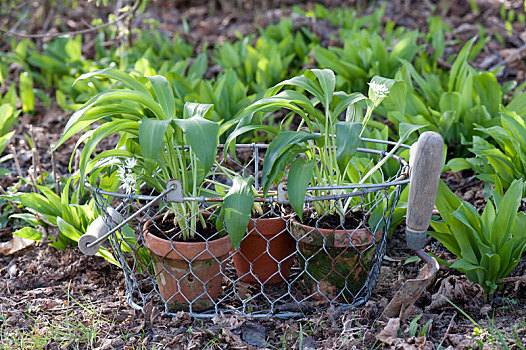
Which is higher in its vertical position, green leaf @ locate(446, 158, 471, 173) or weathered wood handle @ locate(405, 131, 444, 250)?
weathered wood handle @ locate(405, 131, 444, 250)

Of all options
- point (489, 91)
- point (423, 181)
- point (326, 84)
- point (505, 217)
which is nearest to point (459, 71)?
point (489, 91)

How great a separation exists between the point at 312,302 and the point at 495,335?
499 mm

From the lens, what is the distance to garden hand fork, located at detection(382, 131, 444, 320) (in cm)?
130

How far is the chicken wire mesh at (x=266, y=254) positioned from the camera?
150 centimetres

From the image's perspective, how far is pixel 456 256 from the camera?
181 centimetres

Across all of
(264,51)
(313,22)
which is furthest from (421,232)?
(313,22)

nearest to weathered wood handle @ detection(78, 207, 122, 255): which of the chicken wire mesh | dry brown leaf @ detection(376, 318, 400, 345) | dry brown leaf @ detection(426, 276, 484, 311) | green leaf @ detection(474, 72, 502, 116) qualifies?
the chicken wire mesh

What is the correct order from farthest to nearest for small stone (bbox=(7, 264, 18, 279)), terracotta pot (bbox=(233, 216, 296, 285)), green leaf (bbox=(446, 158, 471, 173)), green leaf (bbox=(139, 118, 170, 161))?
green leaf (bbox=(446, 158, 471, 173)), small stone (bbox=(7, 264, 18, 279)), terracotta pot (bbox=(233, 216, 296, 285)), green leaf (bbox=(139, 118, 170, 161))

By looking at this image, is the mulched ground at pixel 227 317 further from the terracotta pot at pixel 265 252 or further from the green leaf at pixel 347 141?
the green leaf at pixel 347 141

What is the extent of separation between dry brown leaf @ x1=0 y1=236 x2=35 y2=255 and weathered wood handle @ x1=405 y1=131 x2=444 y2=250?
4.72 ft

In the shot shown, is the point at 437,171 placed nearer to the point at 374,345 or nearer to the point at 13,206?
the point at 374,345

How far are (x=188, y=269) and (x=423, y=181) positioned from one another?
683 mm

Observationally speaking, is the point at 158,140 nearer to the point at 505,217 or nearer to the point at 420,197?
the point at 420,197

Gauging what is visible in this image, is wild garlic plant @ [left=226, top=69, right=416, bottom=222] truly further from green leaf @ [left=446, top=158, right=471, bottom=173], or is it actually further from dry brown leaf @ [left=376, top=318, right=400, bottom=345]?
green leaf @ [left=446, top=158, right=471, bottom=173]
